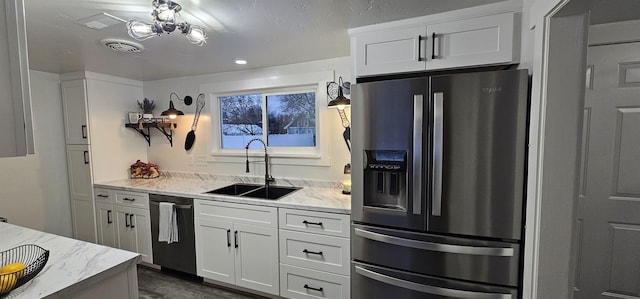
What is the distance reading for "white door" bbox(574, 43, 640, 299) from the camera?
5.42ft

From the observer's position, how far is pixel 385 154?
5.47 feet

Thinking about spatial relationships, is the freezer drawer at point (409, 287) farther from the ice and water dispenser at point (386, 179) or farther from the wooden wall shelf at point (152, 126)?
the wooden wall shelf at point (152, 126)

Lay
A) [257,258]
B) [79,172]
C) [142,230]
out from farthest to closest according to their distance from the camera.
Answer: [79,172] < [142,230] < [257,258]

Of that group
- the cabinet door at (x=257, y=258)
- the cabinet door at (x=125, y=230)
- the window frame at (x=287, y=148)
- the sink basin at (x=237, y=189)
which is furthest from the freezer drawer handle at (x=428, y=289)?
the cabinet door at (x=125, y=230)

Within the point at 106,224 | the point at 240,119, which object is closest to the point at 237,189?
the point at 240,119

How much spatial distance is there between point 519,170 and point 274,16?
1.62 m

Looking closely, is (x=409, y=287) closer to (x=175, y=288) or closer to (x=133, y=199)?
(x=175, y=288)

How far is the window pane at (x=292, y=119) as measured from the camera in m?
2.74

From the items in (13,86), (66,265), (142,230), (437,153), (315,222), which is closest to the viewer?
(13,86)

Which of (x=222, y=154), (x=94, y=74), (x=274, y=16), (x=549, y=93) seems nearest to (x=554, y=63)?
(x=549, y=93)

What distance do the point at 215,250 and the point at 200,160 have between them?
4.10 feet

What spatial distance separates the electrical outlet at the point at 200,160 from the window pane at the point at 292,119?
89cm

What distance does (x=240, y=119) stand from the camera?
3.10m

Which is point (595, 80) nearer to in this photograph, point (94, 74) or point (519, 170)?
point (519, 170)
